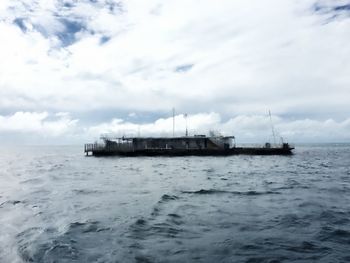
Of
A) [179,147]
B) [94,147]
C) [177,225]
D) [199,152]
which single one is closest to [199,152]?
[199,152]

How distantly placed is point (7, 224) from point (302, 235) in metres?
14.4

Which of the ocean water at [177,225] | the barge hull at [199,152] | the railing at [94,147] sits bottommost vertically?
the ocean water at [177,225]

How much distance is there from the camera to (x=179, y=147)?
8525 centimetres

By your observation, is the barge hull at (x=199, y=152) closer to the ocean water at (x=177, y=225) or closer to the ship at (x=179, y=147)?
the ship at (x=179, y=147)

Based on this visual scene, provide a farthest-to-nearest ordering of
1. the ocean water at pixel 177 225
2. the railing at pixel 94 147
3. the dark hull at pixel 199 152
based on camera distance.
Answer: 1. the railing at pixel 94 147
2. the dark hull at pixel 199 152
3. the ocean water at pixel 177 225

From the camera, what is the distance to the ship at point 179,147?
81.5 m

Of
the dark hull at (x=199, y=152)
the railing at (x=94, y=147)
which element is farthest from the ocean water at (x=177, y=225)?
the railing at (x=94, y=147)

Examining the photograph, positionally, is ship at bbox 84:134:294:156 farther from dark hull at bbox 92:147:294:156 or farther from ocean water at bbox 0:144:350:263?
ocean water at bbox 0:144:350:263

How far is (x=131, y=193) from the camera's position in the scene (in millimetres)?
26766

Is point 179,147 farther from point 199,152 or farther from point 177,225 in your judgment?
point 177,225

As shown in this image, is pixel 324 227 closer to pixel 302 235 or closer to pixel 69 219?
pixel 302 235

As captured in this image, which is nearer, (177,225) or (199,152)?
(177,225)

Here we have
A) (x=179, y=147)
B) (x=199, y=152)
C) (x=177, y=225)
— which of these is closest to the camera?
(x=177, y=225)

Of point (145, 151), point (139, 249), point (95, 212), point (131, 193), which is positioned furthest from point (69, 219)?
point (145, 151)
